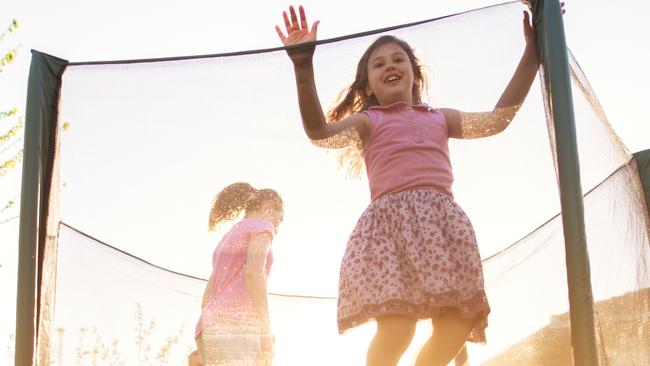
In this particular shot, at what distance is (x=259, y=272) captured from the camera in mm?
2414

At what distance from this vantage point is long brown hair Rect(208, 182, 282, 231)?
232 cm

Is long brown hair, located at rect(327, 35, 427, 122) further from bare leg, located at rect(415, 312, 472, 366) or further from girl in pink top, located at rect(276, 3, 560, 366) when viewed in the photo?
bare leg, located at rect(415, 312, 472, 366)

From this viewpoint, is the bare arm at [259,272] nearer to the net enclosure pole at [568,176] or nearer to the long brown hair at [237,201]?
the long brown hair at [237,201]

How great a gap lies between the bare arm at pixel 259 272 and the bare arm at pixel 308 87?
411 mm

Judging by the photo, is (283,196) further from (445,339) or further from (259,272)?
(445,339)

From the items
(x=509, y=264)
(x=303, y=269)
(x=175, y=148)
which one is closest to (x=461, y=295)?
(x=509, y=264)

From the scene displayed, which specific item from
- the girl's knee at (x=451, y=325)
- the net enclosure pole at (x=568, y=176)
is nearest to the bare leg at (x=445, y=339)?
the girl's knee at (x=451, y=325)

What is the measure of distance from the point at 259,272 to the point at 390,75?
736mm

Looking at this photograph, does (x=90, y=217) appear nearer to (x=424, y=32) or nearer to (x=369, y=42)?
(x=369, y=42)

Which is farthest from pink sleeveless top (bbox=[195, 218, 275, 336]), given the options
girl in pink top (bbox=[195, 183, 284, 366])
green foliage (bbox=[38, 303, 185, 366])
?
green foliage (bbox=[38, 303, 185, 366])

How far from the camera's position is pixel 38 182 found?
7.58ft

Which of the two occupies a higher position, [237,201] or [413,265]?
[237,201]

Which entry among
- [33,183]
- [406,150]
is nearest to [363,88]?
[406,150]

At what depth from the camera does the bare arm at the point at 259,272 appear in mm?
2387
